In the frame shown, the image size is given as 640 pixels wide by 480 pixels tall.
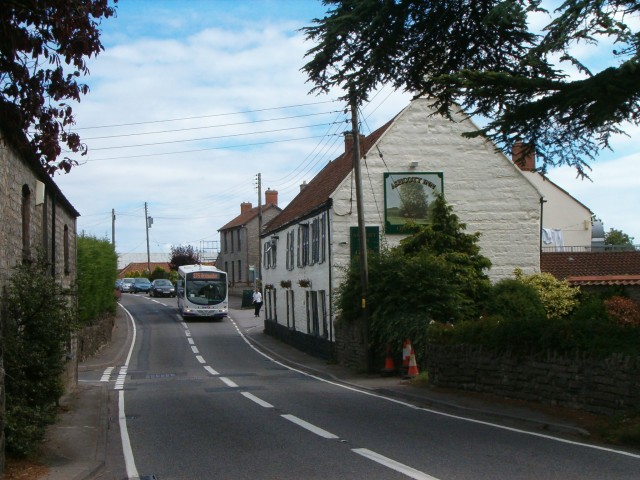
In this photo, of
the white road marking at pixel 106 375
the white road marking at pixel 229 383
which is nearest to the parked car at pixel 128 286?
the white road marking at pixel 106 375

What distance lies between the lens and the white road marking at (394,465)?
337 inches

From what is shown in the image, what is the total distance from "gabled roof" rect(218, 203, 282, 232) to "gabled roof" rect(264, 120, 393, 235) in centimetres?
3258

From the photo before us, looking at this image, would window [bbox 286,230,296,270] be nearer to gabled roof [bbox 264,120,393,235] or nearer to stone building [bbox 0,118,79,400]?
gabled roof [bbox 264,120,393,235]

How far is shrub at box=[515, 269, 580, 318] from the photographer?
29.0 m

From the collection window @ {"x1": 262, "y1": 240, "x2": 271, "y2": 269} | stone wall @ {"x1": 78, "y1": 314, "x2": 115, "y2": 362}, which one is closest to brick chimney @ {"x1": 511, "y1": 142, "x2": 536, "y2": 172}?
stone wall @ {"x1": 78, "y1": 314, "x2": 115, "y2": 362}

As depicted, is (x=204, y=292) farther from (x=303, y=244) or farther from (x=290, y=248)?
(x=303, y=244)

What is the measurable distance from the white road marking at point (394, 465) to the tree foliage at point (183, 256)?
7957 centimetres

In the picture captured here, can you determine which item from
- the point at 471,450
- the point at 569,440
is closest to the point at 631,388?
the point at 569,440

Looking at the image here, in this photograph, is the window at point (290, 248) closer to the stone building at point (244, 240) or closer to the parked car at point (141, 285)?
the stone building at point (244, 240)

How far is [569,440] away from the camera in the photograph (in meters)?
11.2

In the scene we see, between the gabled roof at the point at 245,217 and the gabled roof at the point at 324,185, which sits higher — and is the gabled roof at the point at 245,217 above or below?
above

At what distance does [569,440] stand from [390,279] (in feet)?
41.9

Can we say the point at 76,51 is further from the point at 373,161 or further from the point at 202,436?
the point at 373,161

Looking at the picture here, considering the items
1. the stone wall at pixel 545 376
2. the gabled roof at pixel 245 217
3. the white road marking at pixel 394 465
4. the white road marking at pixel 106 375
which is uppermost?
the gabled roof at pixel 245 217
